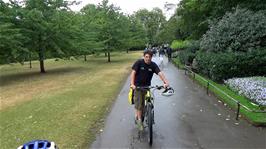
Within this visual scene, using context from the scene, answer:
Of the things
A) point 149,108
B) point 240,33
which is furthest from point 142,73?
point 240,33

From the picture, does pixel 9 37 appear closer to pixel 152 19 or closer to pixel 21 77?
pixel 21 77

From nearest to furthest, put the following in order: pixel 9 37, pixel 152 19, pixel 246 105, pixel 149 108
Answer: pixel 149 108
pixel 246 105
pixel 9 37
pixel 152 19

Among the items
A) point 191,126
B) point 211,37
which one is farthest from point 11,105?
point 211,37

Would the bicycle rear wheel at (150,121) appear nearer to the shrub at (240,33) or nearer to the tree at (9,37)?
the shrub at (240,33)

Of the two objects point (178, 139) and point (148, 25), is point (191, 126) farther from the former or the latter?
point (148, 25)

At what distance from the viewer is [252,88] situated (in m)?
10.7

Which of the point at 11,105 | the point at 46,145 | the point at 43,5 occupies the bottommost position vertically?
the point at 11,105

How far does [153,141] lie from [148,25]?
8714 cm

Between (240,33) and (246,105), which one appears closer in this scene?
(246,105)

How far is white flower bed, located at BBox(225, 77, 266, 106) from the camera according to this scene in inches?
387

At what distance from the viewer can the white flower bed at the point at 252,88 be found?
9820 millimetres

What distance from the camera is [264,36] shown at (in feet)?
49.2

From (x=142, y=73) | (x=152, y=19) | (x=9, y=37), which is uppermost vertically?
(x=152, y=19)

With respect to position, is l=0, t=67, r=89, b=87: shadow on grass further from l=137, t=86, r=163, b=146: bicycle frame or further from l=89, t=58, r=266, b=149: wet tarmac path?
l=137, t=86, r=163, b=146: bicycle frame
